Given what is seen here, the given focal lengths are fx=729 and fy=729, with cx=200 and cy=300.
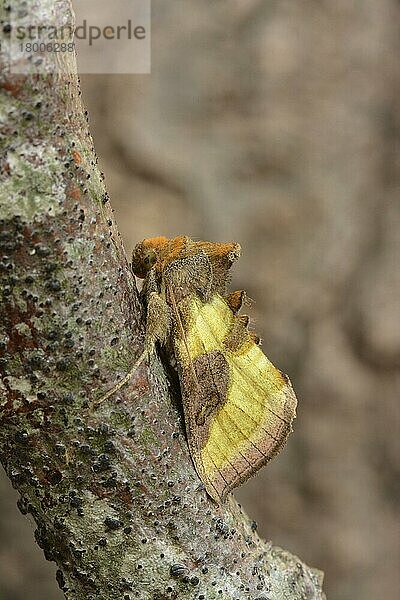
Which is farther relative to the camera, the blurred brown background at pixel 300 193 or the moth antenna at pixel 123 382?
the blurred brown background at pixel 300 193

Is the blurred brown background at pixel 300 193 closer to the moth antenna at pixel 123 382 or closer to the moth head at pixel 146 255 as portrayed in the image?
the moth head at pixel 146 255

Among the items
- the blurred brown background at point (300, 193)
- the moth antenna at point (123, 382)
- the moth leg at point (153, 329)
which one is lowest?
the moth antenna at point (123, 382)

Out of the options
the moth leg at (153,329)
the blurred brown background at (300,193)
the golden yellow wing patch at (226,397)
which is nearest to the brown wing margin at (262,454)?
the golden yellow wing patch at (226,397)

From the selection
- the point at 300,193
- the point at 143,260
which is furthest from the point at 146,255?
the point at 300,193

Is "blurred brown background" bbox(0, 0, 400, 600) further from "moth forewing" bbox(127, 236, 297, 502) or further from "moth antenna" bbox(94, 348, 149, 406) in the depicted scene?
"moth antenna" bbox(94, 348, 149, 406)

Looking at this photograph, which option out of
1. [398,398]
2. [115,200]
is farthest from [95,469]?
[398,398]

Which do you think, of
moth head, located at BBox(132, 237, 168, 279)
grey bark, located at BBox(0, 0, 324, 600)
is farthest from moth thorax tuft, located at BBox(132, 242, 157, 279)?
grey bark, located at BBox(0, 0, 324, 600)

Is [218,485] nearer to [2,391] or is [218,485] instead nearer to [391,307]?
[2,391]

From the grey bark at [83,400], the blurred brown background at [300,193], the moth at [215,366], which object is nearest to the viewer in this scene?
the grey bark at [83,400]
